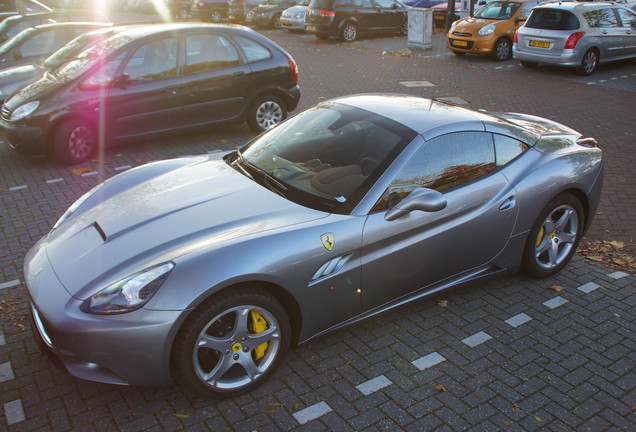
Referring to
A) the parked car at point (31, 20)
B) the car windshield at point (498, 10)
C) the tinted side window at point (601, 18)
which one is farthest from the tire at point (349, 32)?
the parked car at point (31, 20)

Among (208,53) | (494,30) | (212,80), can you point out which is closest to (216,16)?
(494,30)

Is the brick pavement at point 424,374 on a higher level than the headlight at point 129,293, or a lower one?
lower

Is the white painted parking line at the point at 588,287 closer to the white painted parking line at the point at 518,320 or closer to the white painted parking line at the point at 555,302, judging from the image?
the white painted parking line at the point at 555,302

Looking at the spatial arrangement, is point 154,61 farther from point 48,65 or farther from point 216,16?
point 216,16

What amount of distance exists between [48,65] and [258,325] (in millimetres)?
7116

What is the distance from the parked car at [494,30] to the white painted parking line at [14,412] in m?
15.3

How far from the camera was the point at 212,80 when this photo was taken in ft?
28.2

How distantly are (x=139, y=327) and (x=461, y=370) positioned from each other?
2116mm

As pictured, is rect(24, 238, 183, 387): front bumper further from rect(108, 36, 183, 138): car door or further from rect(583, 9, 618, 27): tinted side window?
rect(583, 9, 618, 27): tinted side window

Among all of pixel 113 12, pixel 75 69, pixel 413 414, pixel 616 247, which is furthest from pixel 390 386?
pixel 113 12

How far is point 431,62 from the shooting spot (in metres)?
16.4

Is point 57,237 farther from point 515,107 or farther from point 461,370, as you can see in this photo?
point 515,107

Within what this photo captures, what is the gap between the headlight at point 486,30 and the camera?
52.9 ft

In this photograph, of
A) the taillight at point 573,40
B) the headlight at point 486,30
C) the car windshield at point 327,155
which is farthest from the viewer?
the headlight at point 486,30
